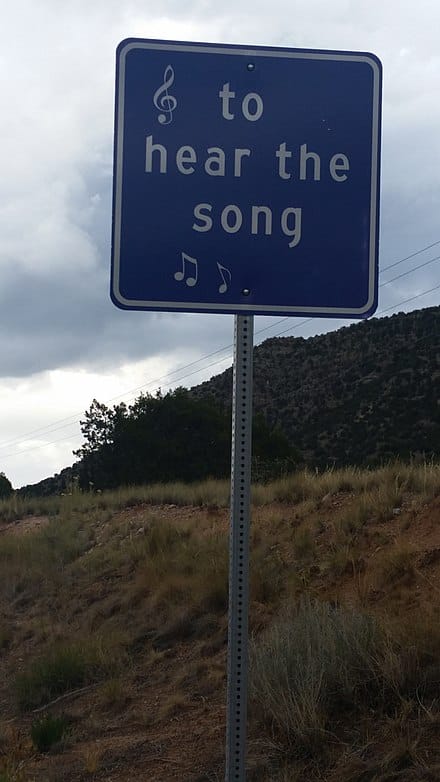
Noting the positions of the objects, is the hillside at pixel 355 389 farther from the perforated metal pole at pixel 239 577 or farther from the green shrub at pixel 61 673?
the perforated metal pole at pixel 239 577

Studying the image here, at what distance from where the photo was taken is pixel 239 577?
123 inches

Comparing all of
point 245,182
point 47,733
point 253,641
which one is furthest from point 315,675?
point 245,182

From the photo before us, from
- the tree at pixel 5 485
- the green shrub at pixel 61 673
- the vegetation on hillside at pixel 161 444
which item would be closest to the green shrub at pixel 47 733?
the green shrub at pixel 61 673

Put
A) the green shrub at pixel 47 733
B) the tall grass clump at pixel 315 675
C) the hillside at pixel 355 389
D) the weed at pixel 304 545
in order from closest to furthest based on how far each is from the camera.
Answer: the tall grass clump at pixel 315 675 < the green shrub at pixel 47 733 < the weed at pixel 304 545 < the hillside at pixel 355 389

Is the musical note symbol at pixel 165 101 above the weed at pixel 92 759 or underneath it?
above

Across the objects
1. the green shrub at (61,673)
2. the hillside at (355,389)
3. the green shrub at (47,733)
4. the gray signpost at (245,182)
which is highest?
the hillside at (355,389)

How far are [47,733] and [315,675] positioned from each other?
2.51m

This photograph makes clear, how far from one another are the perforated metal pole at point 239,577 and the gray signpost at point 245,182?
0.03m

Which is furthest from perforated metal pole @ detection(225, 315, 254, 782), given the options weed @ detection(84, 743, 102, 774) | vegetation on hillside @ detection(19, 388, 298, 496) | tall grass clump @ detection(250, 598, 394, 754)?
vegetation on hillside @ detection(19, 388, 298, 496)

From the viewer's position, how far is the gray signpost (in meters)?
3.26

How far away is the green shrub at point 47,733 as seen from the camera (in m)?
7.24

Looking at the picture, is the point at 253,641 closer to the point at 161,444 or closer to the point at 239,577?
the point at 239,577

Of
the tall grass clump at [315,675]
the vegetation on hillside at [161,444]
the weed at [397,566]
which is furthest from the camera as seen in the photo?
the vegetation on hillside at [161,444]

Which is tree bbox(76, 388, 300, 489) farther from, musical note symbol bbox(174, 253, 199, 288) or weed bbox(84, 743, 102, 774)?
musical note symbol bbox(174, 253, 199, 288)
